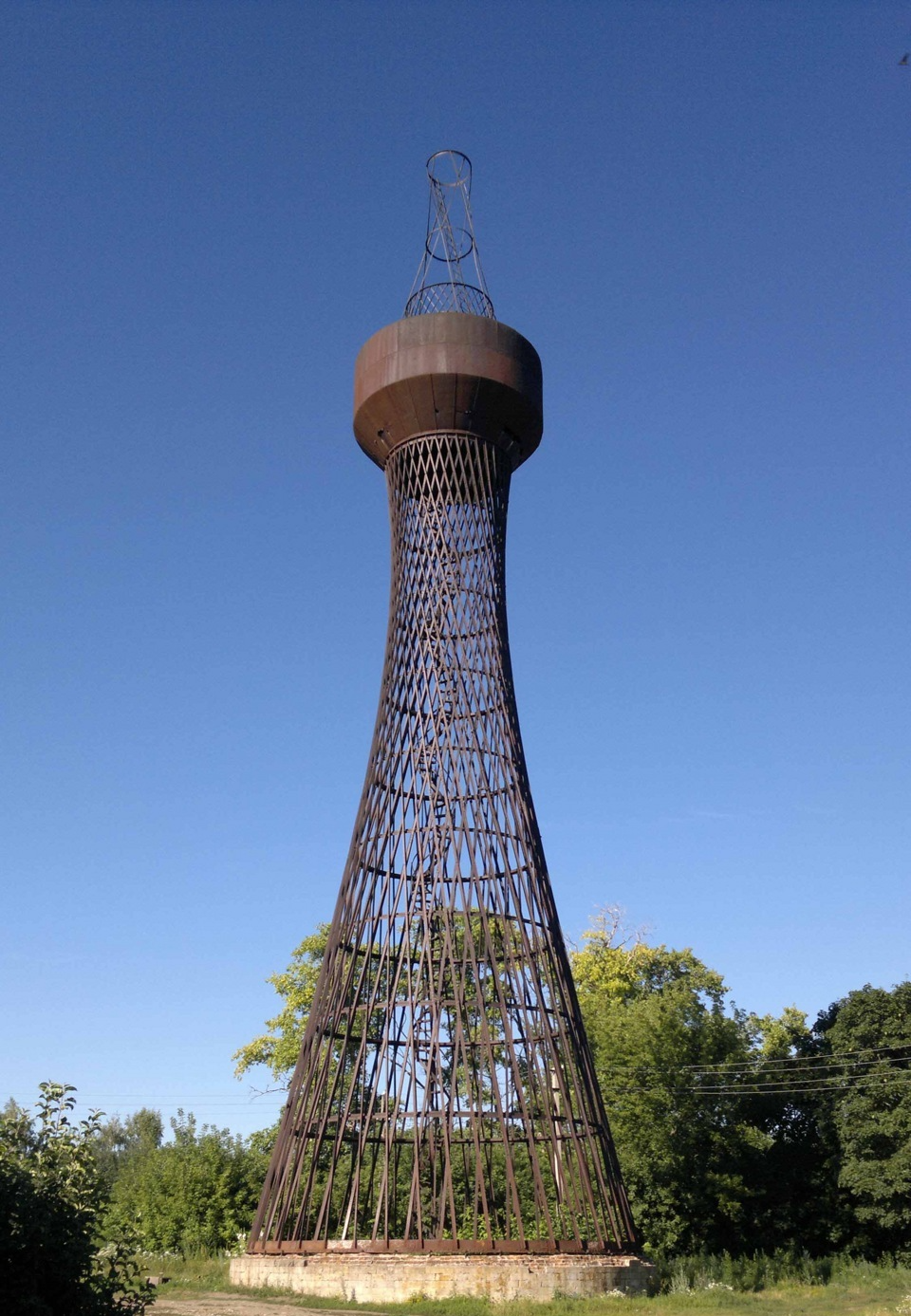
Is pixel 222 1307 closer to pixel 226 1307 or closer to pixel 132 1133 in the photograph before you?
pixel 226 1307

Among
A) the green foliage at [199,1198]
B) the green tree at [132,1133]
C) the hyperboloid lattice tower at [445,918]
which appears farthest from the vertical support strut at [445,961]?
the green tree at [132,1133]

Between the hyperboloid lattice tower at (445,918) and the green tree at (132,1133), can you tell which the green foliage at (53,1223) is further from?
the green tree at (132,1133)

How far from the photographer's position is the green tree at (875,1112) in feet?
83.5

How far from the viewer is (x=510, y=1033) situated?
16109 mm

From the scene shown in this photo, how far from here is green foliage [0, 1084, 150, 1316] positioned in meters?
7.47

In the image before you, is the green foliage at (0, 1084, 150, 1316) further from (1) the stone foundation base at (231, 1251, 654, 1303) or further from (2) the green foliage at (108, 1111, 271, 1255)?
(2) the green foliage at (108, 1111, 271, 1255)

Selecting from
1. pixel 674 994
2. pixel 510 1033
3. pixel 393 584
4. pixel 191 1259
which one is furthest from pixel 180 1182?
pixel 393 584

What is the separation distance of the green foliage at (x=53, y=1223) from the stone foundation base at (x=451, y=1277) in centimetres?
657

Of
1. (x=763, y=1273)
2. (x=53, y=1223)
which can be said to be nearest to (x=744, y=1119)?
(x=763, y=1273)

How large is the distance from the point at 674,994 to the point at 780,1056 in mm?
6868

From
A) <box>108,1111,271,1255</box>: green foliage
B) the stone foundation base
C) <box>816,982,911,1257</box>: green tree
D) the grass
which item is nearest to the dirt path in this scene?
the grass

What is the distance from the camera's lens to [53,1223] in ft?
25.5

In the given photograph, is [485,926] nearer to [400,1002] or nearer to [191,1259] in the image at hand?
[400,1002]

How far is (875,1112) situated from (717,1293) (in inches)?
445
